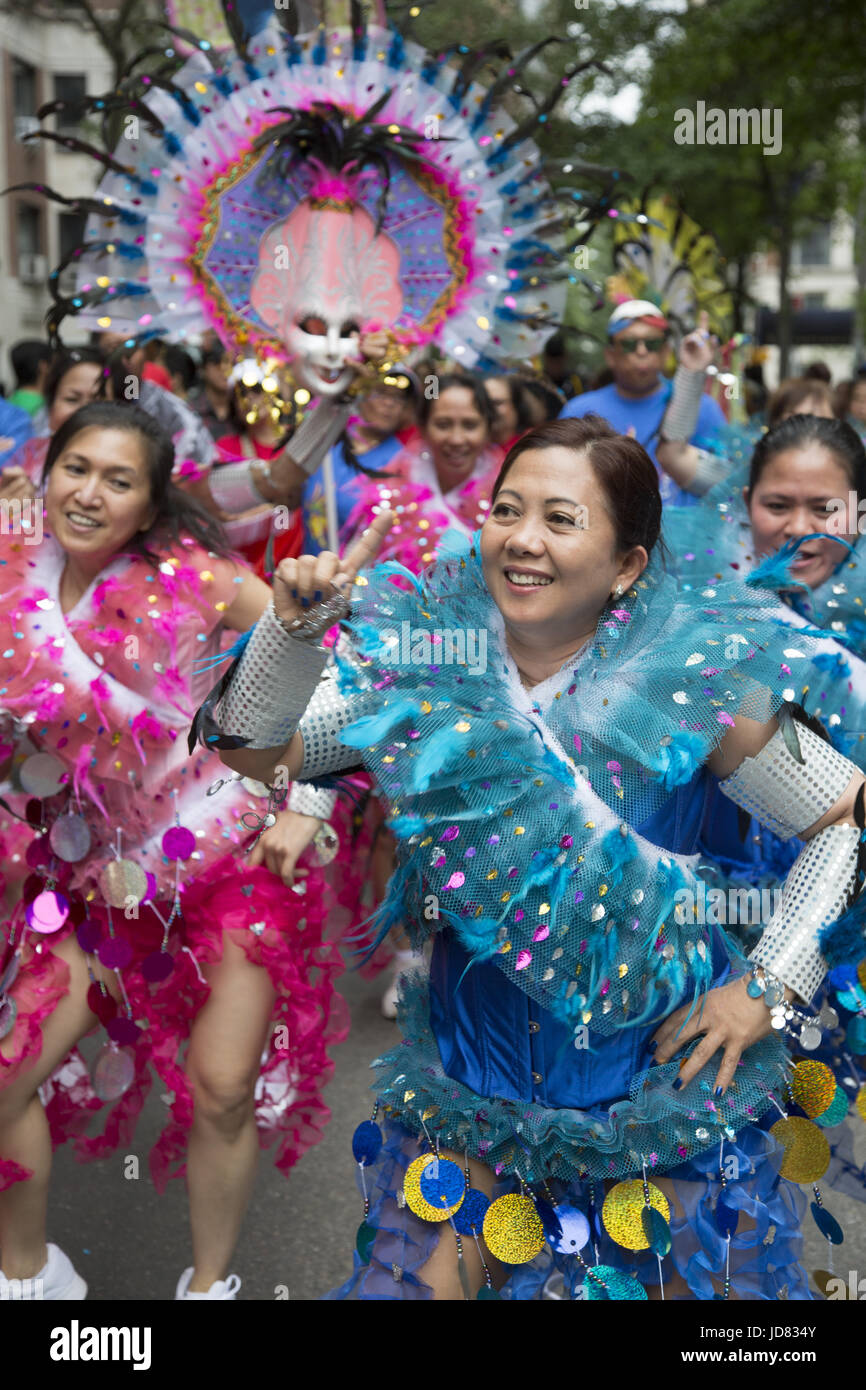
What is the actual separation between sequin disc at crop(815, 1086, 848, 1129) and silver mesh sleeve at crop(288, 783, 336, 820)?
3.89ft

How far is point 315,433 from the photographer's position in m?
4.50

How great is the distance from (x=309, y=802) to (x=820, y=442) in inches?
54.0

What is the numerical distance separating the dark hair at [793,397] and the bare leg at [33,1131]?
2.87 meters

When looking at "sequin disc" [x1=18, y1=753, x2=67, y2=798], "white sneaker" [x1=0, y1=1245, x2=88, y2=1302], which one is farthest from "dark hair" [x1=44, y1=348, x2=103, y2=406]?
"white sneaker" [x1=0, y1=1245, x2=88, y2=1302]

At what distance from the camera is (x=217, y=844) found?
3133 millimetres

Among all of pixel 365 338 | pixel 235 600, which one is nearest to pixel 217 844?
pixel 235 600

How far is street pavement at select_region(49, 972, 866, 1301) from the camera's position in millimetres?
3363

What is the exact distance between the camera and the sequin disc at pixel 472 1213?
2.25 metres

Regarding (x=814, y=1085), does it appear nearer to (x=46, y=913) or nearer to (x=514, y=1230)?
(x=514, y=1230)

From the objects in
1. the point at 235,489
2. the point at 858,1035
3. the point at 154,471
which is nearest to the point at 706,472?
the point at 235,489

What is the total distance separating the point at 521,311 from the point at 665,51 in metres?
16.1

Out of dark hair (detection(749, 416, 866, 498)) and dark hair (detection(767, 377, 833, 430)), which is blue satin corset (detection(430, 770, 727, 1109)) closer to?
dark hair (detection(749, 416, 866, 498))
